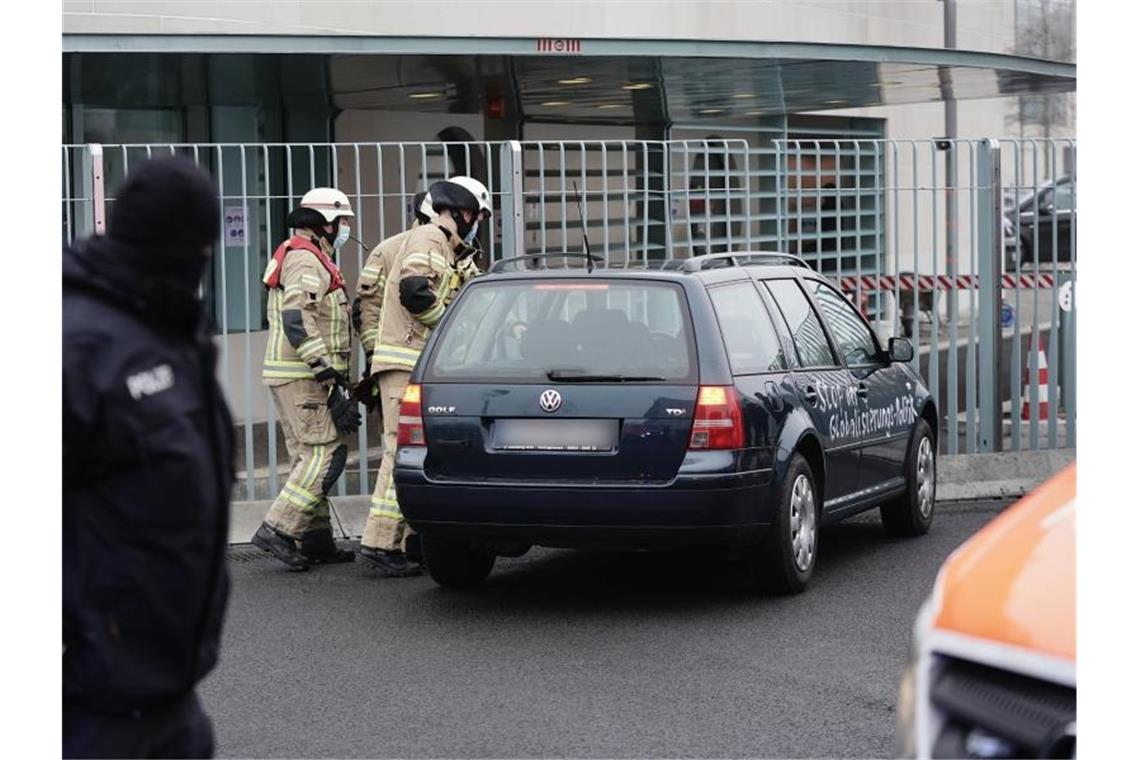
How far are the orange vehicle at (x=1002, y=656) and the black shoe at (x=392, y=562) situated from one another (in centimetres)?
595

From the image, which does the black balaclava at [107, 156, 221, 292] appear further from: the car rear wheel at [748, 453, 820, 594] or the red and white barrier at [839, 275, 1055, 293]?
the red and white barrier at [839, 275, 1055, 293]

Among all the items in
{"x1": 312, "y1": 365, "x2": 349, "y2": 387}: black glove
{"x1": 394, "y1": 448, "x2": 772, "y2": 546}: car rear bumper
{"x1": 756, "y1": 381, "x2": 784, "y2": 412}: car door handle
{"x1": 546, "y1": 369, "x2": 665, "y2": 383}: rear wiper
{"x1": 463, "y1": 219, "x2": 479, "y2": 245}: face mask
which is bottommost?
{"x1": 394, "y1": 448, "x2": 772, "y2": 546}: car rear bumper

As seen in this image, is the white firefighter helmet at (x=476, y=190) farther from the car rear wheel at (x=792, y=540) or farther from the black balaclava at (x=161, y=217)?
the black balaclava at (x=161, y=217)

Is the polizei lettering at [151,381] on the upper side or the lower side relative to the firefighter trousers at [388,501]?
upper

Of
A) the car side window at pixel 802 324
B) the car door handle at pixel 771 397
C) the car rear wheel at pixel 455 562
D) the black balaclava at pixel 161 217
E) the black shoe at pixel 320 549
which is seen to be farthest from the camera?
the black shoe at pixel 320 549

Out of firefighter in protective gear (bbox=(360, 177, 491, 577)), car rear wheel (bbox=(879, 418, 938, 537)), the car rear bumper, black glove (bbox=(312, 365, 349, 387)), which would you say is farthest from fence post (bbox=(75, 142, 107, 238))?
car rear wheel (bbox=(879, 418, 938, 537))

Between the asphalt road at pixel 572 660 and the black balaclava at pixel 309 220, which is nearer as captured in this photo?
the asphalt road at pixel 572 660

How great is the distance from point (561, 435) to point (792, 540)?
1196mm

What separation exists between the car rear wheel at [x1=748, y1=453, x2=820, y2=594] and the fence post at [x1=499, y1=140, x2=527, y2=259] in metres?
3.41

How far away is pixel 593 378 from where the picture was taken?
27.1 ft

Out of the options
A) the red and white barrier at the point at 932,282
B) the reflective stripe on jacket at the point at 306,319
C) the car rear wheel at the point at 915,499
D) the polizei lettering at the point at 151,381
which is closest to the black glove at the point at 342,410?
the reflective stripe on jacket at the point at 306,319

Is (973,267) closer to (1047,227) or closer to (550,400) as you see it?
(550,400)

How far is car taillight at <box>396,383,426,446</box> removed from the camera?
28.0 ft

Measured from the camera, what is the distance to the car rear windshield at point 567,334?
8.30 m
